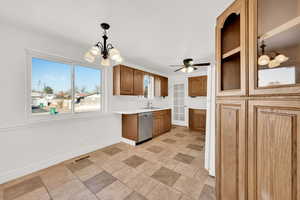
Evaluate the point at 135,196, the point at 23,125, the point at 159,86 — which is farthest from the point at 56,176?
the point at 159,86

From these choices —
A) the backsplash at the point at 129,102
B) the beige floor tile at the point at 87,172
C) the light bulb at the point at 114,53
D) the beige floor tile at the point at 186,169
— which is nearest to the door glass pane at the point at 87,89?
the backsplash at the point at 129,102

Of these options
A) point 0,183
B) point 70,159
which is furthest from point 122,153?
point 0,183

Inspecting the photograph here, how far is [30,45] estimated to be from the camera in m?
2.04

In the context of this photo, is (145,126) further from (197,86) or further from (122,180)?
(197,86)

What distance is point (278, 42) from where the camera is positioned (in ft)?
2.32

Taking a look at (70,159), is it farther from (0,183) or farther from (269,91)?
(269,91)

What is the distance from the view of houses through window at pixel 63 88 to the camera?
221 centimetres

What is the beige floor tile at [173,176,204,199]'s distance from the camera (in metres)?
1.59

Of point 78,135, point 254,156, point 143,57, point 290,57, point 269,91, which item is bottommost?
point 78,135

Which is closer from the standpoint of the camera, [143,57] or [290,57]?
[290,57]

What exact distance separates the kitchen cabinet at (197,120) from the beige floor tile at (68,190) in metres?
3.96

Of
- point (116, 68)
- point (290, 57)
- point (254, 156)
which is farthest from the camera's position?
point (116, 68)

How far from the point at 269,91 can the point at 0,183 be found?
11.4 feet

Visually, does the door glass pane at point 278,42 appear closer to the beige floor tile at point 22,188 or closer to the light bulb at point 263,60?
the light bulb at point 263,60
